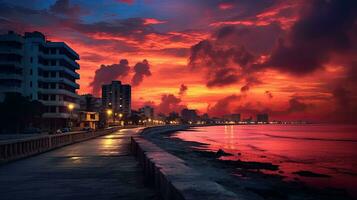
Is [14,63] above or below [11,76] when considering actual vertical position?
above

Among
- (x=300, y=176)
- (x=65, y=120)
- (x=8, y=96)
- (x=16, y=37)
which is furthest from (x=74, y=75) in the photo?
(x=300, y=176)

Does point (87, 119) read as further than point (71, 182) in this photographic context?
Yes

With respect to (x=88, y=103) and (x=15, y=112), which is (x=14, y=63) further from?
(x=88, y=103)

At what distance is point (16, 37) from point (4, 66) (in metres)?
7.61

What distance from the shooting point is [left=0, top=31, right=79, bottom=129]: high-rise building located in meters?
92.2

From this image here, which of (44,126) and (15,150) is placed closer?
(15,150)

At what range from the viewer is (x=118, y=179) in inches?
578

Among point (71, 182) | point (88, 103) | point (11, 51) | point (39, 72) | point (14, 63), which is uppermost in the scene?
point (11, 51)

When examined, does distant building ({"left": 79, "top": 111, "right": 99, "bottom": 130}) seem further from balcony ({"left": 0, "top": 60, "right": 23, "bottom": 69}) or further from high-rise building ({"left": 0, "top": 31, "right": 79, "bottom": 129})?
balcony ({"left": 0, "top": 60, "right": 23, "bottom": 69})

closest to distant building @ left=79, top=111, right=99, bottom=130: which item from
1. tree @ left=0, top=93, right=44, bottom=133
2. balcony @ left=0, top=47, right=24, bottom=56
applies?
balcony @ left=0, top=47, right=24, bottom=56

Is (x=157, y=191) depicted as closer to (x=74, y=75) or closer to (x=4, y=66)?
(x=4, y=66)

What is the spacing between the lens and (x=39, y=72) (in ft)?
336

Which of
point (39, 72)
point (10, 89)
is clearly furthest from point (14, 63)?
point (39, 72)

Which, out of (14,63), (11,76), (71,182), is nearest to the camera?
(71,182)
